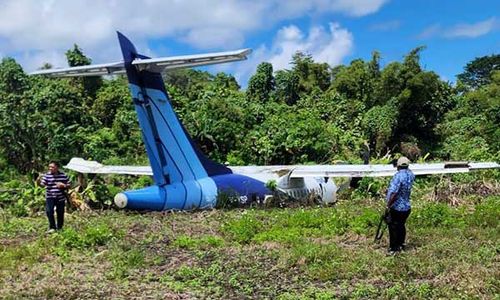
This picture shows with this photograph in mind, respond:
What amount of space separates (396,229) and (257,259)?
7.86 ft

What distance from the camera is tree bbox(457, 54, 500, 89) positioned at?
182ft

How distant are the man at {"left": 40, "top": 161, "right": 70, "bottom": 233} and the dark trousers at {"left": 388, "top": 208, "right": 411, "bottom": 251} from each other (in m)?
6.68

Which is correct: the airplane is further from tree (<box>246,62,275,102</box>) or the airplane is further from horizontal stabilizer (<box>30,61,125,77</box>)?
tree (<box>246,62,275,102</box>)

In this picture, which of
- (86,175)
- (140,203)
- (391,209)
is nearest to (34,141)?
(86,175)

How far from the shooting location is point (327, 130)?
26.8 m

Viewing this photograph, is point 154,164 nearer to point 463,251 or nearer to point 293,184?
point 293,184

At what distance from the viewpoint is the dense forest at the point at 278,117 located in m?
23.0

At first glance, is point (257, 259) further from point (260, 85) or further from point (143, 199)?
point (260, 85)

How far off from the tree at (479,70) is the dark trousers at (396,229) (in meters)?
48.6

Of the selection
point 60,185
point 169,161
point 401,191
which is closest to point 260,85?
point 169,161

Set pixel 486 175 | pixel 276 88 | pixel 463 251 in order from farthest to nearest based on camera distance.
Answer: pixel 276 88 → pixel 486 175 → pixel 463 251

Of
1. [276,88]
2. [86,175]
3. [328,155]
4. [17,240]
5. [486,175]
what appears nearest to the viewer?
[17,240]

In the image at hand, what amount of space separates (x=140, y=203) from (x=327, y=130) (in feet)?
46.6

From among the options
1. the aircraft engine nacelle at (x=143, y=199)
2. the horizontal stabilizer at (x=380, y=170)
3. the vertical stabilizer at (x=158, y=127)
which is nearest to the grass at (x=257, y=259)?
the aircraft engine nacelle at (x=143, y=199)
